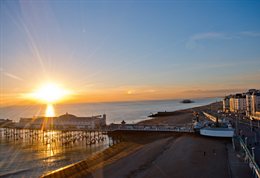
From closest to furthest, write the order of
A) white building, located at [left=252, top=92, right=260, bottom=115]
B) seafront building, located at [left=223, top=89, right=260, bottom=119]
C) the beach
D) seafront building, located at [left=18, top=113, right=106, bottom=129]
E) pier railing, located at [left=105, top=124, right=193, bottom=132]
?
the beach
pier railing, located at [left=105, top=124, right=193, bottom=132]
seafront building, located at [left=18, top=113, right=106, bottom=129]
seafront building, located at [left=223, top=89, right=260, bottom=119]
white building, located at [left=252, top=92, right=260, bottom=115]

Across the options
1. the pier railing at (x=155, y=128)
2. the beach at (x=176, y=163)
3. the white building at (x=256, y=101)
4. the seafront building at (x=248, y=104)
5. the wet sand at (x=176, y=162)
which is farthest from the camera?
the white building at (x=256, y=101)

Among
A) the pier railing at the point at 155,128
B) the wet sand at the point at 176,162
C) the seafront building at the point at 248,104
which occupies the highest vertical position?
the seafront building at the point at 248,104

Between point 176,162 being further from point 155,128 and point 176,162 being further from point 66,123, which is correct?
point 66,123

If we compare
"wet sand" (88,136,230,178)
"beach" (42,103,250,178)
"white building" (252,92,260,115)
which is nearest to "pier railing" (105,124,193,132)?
"beach" (42,103,250,178)

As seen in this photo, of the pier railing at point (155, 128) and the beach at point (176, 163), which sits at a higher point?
the pier railing at point (155, 128)

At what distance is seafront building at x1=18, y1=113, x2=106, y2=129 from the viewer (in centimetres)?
4513

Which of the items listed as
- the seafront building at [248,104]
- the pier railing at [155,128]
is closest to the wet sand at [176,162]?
the pier railing at [155,128]

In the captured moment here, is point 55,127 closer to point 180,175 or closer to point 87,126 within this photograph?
point 87,126

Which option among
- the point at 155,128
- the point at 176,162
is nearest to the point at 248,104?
the point at 155,128

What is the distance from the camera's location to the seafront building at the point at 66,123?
45131mm

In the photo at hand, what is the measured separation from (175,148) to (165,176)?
Result: 8.66m

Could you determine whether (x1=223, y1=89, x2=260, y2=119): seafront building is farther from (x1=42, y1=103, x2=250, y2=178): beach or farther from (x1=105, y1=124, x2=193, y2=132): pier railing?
(x1=42, y1=103, x2=250, y2=178): beach

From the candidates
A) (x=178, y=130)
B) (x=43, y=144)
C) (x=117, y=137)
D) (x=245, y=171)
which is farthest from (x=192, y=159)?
(x=43, y=144)

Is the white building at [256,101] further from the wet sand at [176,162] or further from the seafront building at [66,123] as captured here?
the seafront building at [66,123]
